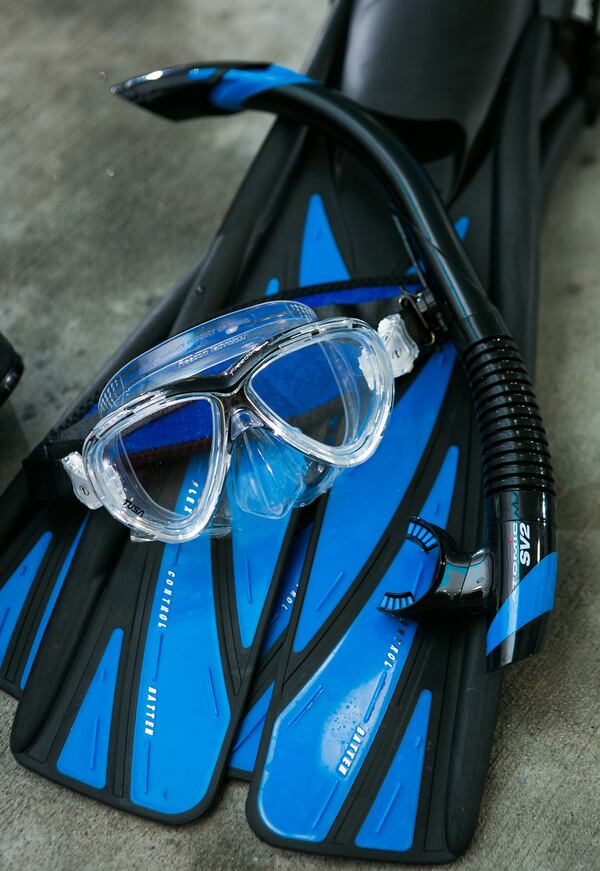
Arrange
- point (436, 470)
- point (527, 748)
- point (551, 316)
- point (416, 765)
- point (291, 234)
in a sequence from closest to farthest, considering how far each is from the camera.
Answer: point (416, 765) < point (527, 748) < point (436, 470) < point (291, 234) < point (551, 316)

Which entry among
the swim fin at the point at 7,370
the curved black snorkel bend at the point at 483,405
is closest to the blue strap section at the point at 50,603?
the swim fin at the point at 7,370

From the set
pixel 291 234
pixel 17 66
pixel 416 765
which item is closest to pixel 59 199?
pixel 17 66

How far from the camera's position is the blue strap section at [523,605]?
1.38 metres

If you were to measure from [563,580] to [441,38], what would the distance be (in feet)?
3.92

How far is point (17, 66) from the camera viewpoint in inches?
99.5

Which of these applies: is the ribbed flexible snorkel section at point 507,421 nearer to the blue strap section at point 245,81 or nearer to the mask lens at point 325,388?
the mask lens at point 325,388

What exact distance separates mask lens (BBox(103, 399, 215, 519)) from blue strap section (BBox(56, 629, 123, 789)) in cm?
27

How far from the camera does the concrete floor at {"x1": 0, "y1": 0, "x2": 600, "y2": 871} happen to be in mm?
1424

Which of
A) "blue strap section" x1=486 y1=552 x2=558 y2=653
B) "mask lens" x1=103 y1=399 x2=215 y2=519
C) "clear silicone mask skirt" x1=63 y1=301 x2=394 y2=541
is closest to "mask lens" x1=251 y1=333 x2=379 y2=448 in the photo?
"clear silicone mask skirt" x1=63 y1=301 x2=394 y2=541

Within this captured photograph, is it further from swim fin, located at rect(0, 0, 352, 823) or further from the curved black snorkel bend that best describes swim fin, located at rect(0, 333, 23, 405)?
the curved black snorkel bend

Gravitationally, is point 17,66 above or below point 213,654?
above

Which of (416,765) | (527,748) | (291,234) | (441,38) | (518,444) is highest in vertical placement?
(441,38)

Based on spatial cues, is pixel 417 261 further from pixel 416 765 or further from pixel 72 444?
pixel 416 765

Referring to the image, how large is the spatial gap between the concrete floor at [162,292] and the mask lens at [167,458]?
43cm
